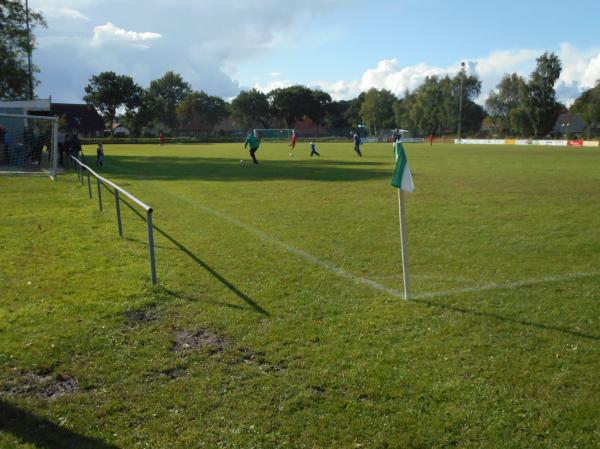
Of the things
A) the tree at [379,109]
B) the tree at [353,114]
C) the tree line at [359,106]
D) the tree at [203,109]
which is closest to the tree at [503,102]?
the tree line at [359,106]

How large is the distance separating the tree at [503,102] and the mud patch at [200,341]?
10269 centimetres

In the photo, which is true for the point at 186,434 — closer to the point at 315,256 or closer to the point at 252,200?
the point at 315,256

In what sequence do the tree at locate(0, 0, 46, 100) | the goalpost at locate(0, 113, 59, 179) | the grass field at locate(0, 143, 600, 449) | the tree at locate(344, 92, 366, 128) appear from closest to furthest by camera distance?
the grass field at locate(0, 143, 600, 449), the goalpost at locate(0, 113, 59, 179), the tree at locate(0, 0, 46, 100), the tree at locate(344, 92, 366, 128)

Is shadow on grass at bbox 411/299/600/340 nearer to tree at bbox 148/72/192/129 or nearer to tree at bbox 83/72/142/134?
tree at bbox 83/72/142/134

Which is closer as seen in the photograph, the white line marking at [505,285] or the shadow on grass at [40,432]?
the shadow on grass at [40,432]

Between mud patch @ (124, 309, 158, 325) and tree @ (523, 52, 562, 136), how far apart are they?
91.2 meters

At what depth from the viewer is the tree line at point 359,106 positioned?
86062 mm

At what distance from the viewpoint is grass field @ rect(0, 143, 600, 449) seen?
3.57m

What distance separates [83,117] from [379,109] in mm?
66845

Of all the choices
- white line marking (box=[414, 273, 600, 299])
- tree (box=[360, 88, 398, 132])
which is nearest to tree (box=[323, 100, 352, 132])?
tree (box=[360, 88, 398, 132])

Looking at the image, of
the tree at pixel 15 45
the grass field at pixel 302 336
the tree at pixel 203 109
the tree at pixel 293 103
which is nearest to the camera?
the grass field at pixel 302 336

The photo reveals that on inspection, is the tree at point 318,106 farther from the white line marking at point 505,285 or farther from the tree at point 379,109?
the white line marking at point 505,285

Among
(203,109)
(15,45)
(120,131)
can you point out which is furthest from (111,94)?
(15,45)

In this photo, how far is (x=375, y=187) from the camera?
1697 cm
